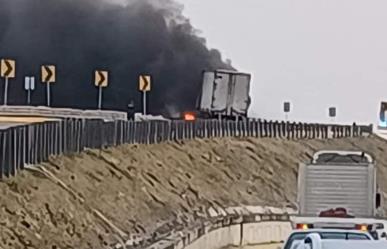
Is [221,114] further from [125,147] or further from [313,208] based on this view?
[313,208]

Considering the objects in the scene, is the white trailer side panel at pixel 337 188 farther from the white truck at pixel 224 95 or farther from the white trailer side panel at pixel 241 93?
the white trailer side panel at pixel 241 93

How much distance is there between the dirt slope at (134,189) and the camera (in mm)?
25375

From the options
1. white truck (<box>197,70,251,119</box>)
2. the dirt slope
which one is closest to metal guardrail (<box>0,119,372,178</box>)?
the dirt slope

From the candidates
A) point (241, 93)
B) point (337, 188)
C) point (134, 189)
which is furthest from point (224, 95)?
point (337, 188)

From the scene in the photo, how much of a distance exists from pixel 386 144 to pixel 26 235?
70439 mm

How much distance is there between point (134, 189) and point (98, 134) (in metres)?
Result: 3.69

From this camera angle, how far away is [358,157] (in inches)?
1425

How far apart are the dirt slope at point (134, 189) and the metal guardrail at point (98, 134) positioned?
36 cm

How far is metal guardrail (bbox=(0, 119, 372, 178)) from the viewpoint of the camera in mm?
27859

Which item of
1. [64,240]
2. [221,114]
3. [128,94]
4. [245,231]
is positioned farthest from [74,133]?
[128,94]

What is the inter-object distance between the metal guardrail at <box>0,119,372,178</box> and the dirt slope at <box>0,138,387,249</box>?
0.36 meters

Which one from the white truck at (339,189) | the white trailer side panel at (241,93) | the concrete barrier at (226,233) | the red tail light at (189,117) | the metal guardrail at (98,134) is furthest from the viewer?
the white trailer side panel at (241,93)

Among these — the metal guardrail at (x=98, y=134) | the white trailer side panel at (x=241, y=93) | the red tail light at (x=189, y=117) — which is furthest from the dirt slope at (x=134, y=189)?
the white trailer side panel at (x=241, y=93)

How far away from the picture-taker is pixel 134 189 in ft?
121
